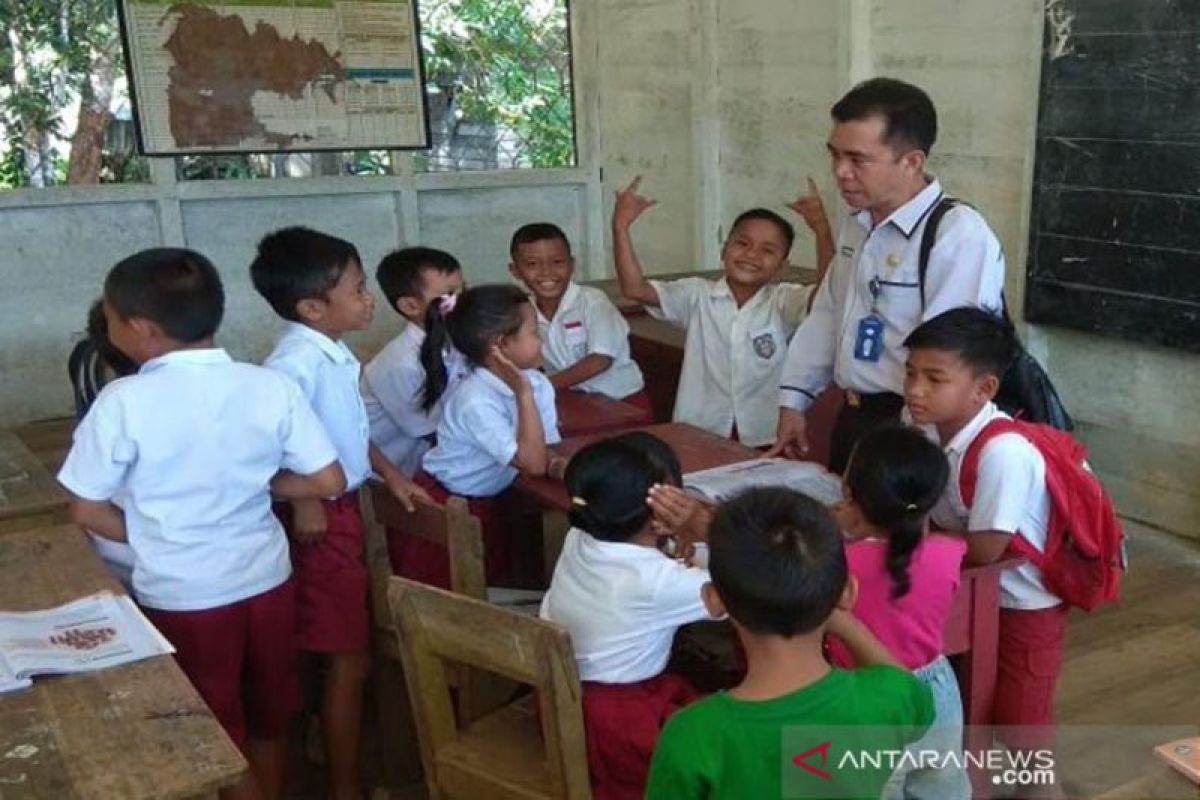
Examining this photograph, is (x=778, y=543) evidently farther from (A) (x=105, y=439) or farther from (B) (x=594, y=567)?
(A) (x=105, y=439)

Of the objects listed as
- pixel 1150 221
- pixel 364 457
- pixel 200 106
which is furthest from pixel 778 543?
pixel 200 106

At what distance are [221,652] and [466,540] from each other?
47 cm

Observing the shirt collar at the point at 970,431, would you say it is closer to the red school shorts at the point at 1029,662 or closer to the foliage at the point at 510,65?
the red school shorts at the point at 1029,662

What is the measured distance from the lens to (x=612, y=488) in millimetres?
1729

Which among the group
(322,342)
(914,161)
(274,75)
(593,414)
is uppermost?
(274,75)

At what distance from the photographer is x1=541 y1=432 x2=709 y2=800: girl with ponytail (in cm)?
169

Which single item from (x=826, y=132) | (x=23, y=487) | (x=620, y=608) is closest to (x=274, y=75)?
(x=826, y=132)

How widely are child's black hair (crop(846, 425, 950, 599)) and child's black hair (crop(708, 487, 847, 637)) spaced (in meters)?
0.39

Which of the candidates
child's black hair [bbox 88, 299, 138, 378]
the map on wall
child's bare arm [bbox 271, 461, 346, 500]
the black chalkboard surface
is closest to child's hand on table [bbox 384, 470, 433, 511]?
child's bare arm [bbox 271, 461, 346, 500]

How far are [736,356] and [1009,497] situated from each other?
4.16 ft

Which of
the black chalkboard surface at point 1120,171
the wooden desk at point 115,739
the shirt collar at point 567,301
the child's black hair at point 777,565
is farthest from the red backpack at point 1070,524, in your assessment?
the black chalkboard surface at point 1120,171

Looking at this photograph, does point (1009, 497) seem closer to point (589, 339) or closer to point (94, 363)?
point (589, 339)

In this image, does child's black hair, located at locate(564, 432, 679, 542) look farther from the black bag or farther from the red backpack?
the black bag

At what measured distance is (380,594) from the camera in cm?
220
